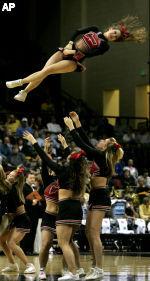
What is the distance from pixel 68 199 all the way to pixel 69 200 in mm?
21

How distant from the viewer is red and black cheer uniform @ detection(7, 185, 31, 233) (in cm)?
1123

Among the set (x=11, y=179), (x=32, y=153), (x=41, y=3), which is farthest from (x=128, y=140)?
(x=11, y=179)

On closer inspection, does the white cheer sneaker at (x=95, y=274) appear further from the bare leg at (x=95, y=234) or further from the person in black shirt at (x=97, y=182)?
the bare leg at (x=95, y=234)

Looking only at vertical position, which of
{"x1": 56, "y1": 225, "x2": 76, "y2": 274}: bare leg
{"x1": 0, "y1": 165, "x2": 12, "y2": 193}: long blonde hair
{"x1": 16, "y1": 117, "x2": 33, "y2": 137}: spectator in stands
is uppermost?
{"x1": 16, "y1": 117, "x2": 33, "y2": 137}: spectator in stands

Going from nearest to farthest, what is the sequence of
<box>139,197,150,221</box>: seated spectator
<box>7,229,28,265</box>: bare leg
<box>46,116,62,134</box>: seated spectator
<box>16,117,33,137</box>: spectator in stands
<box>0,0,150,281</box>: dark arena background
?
<box>7,229,28,265</box>: bare leg
<box>139,197,150,221</box>: seated spectator
<box>0,0,150,281</box>: dark arena background
<box>16,117,33,137</box>: spectator in stands
<box>46,116,62,134</box>: seated spectator

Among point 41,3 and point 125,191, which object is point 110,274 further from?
point 41,3

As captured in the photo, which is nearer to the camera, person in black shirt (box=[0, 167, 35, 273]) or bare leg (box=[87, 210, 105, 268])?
bare leg (box=[87, 210, 105, 268])

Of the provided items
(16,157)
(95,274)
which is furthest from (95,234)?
(16,157)

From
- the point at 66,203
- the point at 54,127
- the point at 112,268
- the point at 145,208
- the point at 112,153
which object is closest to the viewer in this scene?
the point at 66,203

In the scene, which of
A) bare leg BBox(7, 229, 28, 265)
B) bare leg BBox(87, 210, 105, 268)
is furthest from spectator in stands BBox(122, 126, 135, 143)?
bare leg BBox(87, 210, 105, 268)

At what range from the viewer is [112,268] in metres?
11.9

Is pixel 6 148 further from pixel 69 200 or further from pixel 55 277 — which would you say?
pixel 69 200

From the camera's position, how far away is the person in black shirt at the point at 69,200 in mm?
9547

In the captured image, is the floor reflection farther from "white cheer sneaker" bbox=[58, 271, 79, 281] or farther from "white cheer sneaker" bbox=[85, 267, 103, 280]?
"white cheer sneaker" bbox=[58, 271, 79, 281]
